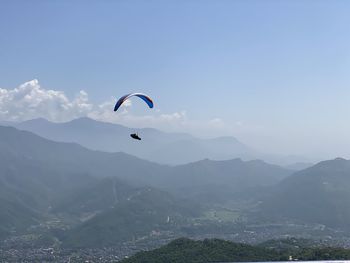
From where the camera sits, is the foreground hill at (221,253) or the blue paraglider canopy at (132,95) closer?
the blue paraglider canopy at (132,95)

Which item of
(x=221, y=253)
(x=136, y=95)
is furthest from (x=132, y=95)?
(x=221, y=253)

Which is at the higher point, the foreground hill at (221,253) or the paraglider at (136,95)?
the paraglider at (136,95)

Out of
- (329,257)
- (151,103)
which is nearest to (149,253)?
(329,257)

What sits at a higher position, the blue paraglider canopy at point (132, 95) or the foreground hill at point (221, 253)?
the blue paraglider canopy at point (132, 95)

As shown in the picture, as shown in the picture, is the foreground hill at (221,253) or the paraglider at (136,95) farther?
the foreground hill at (221,253)

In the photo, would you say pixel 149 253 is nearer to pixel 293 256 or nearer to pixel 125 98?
pixel 293 256

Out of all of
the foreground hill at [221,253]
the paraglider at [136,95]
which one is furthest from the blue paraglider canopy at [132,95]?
the foreground hill at [221,253]

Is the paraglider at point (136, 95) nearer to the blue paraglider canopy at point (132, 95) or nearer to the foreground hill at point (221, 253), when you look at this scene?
the blue paraglider canopy at point (132, 95)

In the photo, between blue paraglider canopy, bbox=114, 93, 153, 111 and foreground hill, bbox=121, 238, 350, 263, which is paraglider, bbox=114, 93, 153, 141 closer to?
blue paraglider canopy, bbox=114, 93, 153, 111

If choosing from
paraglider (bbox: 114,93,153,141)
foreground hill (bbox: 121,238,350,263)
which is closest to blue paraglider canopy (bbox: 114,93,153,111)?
paraglider (bbox: 114,93,153,141)
